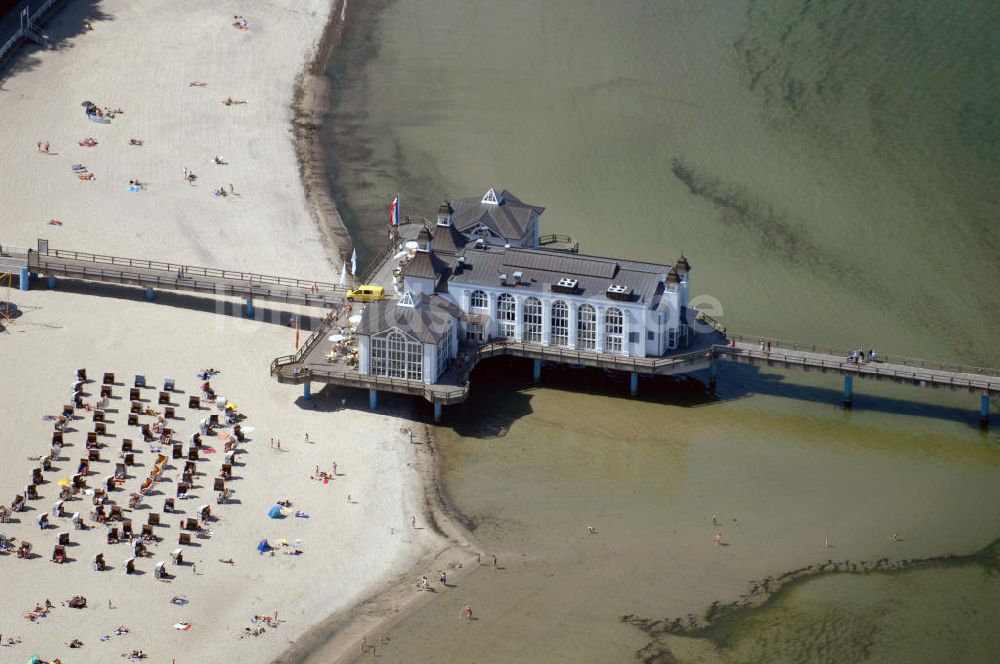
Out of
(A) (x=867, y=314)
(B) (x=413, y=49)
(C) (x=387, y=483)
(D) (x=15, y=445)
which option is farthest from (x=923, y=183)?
(D) (x=15, y=445)

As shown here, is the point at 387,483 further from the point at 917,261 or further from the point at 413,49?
the point at 413,49

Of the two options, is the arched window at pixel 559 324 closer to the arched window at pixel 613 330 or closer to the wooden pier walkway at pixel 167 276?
the arched window at pixel 613 330

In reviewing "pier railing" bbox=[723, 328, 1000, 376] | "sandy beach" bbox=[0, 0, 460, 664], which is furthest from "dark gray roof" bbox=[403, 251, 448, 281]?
"pier railing" bbox=[723, 328, 1000, 376]

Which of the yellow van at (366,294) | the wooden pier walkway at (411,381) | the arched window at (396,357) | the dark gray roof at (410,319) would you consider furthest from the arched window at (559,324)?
the yellow van at (366,294)

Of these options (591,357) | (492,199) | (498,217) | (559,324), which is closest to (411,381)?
(559,324)

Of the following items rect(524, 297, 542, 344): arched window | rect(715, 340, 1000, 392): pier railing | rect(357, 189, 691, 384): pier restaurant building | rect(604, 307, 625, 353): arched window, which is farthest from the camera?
rect(524, 297, 542, 344): arched window

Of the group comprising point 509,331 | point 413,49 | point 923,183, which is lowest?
point 509,331

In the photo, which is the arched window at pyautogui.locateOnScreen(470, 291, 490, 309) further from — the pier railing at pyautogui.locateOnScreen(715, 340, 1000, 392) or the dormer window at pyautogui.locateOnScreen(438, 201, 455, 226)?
the pier railing at pyautogui.locateOnScreen(715, 340, 1000, 392)
